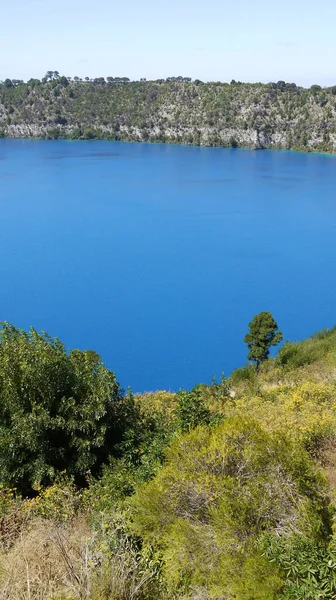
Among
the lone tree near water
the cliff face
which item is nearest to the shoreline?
the cliff face

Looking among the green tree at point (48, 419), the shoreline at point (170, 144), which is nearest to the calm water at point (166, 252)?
the green tree at point (48, 419)

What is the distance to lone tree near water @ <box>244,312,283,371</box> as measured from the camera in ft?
73.4

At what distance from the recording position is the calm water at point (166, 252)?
3247cm

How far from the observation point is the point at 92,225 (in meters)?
53.4

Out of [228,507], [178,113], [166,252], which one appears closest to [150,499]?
[228,507]

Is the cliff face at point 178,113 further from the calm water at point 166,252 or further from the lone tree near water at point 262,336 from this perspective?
the lone tree near water at point 262,336

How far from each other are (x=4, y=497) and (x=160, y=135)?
409 ft

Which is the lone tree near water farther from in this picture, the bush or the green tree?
the bush

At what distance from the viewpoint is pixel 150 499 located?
6.43 metres

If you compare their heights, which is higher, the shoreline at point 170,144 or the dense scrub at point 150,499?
the shoreline at point 170,144

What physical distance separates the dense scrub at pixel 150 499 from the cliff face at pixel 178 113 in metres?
107

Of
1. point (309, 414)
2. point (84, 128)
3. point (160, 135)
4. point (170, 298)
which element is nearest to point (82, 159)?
point (160, 135)

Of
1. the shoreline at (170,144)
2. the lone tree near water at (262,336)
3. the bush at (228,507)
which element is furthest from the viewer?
the shoreline at (170,144)

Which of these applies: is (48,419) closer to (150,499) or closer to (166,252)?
(150,499)
